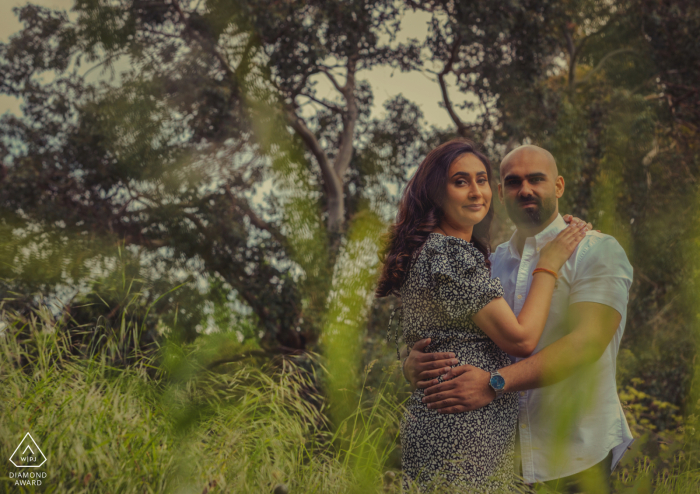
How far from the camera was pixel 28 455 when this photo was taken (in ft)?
5.30

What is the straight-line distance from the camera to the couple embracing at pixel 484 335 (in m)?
1.56

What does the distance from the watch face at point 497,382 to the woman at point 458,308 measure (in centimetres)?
6

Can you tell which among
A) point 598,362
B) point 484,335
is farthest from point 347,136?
point 598,362

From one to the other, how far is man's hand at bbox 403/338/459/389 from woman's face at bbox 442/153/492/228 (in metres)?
0.40

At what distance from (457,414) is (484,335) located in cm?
24

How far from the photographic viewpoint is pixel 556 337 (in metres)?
1.72

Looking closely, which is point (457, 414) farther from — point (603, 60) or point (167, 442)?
point (603, 60)

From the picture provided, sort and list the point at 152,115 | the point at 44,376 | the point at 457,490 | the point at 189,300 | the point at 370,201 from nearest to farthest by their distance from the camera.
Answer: the point at 457,490 < the point at 44,376 < the point at 189,300 < the point at 152,115 < the point at 370,201

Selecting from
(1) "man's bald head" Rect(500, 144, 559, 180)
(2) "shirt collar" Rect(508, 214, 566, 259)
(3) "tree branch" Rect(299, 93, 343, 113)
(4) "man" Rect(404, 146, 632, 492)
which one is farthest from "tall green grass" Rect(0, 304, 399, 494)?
(3) "tree branch" Rect(299, 93, 343, 113)

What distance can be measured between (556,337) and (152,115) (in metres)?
7.33

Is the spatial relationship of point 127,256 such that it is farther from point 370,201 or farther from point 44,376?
point 44,376

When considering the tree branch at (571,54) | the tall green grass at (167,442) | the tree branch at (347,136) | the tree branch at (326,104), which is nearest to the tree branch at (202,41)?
the tree branch at (326,104)

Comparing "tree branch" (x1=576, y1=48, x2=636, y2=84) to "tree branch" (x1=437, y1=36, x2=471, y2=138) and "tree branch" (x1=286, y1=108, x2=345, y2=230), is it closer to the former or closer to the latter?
"tree branch" (x1=437, y1=36, x2=471, y2=138)

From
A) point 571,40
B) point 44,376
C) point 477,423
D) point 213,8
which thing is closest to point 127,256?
point 213,8
